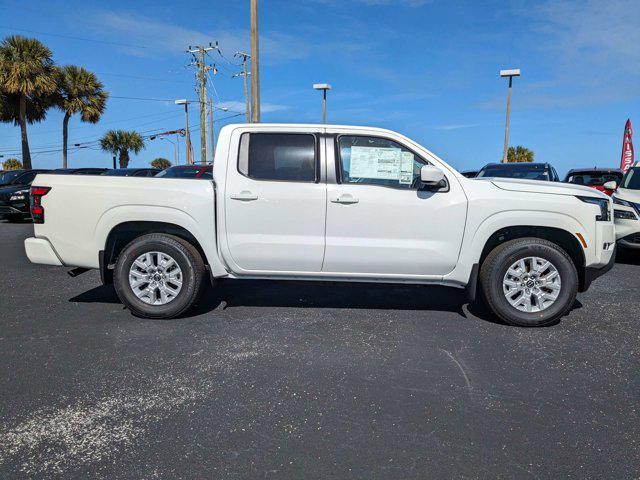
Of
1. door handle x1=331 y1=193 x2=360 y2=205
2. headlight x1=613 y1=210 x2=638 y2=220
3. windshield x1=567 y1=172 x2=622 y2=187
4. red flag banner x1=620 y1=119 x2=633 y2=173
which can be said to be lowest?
headlight x1=613 y1=210 x2=638 y2=220

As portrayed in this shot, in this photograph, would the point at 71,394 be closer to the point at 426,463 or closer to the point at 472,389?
the point at 426,463

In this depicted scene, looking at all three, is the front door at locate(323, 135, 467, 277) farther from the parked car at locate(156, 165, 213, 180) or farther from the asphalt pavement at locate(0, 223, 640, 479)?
the parked car at locate(156, 165, 213, 180)

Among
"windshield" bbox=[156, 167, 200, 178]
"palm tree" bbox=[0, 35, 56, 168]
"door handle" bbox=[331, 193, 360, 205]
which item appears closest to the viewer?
"door handle" bbox=[331, 193, 360, 205]

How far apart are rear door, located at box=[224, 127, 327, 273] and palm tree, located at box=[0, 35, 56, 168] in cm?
2963

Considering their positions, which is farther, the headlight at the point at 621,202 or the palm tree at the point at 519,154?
the palm tree at the point at 519,154

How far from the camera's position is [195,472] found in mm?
2342

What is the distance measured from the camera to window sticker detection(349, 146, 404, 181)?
4.64 metres

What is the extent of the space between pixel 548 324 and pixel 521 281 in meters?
0.50

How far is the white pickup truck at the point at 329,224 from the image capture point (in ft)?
14.9

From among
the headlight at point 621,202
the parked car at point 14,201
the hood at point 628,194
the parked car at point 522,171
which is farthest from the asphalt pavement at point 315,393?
the parked car at point 14,201

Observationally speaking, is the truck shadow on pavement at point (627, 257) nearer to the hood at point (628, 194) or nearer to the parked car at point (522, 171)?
the hood at point (628, 194)

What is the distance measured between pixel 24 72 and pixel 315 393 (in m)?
31.8

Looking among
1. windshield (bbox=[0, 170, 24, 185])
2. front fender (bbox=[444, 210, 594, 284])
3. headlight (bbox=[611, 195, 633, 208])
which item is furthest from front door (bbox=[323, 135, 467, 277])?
windshield (bbox=[0, 170, 24, 185])

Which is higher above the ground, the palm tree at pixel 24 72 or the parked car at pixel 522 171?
the palm tree at pixel 24 72
